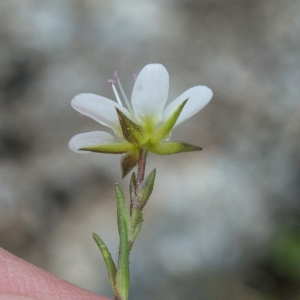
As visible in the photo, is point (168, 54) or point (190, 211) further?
point (168, 54)

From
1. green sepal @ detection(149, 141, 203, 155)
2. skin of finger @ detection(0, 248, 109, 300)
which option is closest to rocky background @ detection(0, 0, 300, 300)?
skin of finger @ detection(0, 248, 109, 300)

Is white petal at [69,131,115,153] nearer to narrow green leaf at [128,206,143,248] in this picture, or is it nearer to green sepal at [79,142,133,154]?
green sepal at [79,142,133,154]

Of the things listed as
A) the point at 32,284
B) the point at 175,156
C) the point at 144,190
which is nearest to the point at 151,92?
the point at 144,190

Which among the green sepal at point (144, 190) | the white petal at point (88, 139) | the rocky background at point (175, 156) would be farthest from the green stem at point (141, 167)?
the rocky background at point (175, 156)

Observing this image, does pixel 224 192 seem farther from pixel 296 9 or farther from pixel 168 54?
pixel 296 9

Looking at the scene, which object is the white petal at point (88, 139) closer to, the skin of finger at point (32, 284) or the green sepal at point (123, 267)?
the green sepal at point (123, 267)

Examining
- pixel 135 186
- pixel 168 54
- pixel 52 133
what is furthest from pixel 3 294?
pixel 168 54
